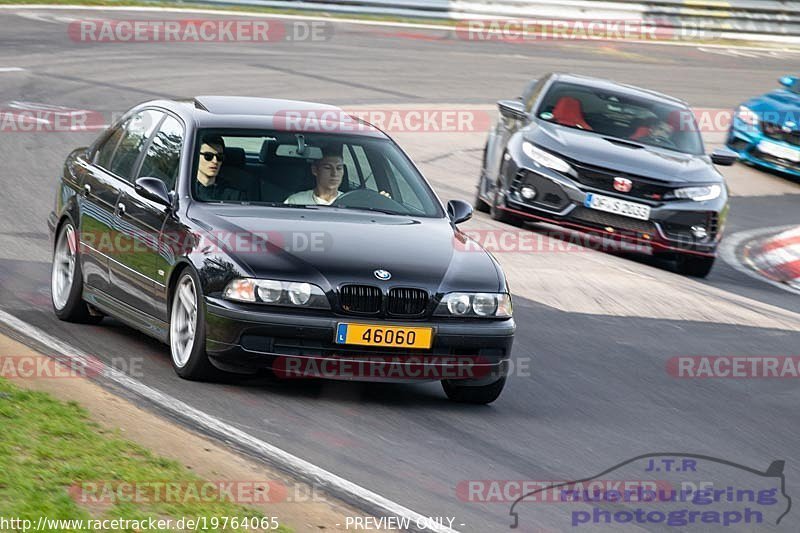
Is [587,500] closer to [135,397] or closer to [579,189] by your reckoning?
[135,397]

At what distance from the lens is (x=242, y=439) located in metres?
6.88

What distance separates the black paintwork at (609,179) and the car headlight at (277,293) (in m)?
6.91

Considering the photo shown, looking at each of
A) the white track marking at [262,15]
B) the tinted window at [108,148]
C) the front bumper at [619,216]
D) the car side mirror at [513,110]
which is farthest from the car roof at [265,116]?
the white track marking at [262,15]

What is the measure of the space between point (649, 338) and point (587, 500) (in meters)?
4.44

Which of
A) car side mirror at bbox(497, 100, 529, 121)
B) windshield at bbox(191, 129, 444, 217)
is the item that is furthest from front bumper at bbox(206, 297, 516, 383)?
car side mirror at bbox(497, 100, 529, 121)

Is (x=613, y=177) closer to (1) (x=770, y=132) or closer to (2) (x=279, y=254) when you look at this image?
(2) (x=279, y=254)

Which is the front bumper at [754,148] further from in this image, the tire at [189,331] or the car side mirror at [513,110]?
the tire at [189,331]

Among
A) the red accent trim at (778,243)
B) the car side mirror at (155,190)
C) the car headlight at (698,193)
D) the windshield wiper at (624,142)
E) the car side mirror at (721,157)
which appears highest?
the car side mirror at (155,190)

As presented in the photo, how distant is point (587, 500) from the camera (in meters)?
6.51

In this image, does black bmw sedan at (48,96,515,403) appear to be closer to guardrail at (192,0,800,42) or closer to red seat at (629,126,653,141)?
red seat at (629,126,653,141)

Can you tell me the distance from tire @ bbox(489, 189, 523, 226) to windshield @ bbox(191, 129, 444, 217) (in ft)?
19.0

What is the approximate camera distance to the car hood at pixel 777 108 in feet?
68.3

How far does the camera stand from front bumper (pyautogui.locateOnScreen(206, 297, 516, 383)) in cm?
755

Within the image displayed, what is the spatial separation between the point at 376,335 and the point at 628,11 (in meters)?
28.9
